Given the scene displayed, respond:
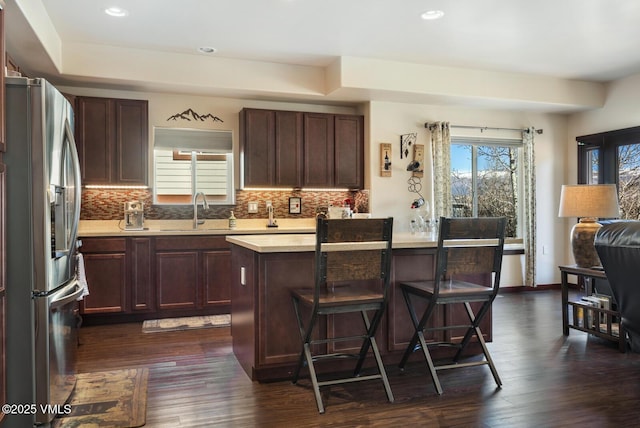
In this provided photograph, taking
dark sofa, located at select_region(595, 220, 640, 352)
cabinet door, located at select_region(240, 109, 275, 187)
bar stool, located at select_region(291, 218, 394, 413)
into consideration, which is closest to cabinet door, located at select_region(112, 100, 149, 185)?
cabinet door, located at select_region(240, 109, 275, 187)

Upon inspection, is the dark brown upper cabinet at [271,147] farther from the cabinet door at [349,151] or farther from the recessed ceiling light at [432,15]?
the recessed ceiling light at [432,15]

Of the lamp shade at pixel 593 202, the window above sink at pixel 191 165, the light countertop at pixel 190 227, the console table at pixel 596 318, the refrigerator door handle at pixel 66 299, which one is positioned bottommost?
the console table at pixel 596 318

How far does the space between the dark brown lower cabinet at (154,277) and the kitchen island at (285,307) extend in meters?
1.77

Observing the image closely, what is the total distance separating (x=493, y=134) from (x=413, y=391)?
15.6ft

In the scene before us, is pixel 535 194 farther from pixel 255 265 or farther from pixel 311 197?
pixel 255 265

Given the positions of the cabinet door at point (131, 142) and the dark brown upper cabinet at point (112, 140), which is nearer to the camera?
the dark brown upper cabinet at point (112, 140)

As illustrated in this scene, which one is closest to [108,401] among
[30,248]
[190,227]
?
[30,248]

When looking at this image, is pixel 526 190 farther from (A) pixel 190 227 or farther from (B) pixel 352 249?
(B) pixel 352 249

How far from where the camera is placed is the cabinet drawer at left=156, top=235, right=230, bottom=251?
16.8 feet

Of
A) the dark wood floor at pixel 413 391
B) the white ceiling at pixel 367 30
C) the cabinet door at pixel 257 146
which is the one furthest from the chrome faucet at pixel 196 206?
the dark wood floor at pixel 413 391

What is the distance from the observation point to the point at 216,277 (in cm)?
529

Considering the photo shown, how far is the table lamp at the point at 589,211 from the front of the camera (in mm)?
4441

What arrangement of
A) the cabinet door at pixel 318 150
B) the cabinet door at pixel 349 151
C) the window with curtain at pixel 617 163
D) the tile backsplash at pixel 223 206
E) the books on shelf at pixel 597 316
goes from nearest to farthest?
the books on shelf at pixel 597 316
the tile backsplash at pixel 223 206
the cabinet door at pixel 318 150
the cabinet door at pixel 349 151
the window with curtain at pixel 617 163

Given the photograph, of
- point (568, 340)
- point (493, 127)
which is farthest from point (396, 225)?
point (568, 340)
